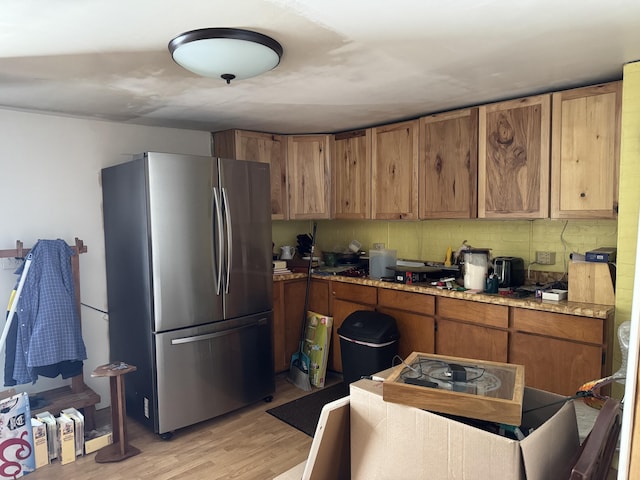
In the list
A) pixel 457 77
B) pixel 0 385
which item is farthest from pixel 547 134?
pixel 0 385

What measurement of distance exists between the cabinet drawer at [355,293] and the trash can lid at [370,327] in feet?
0.43

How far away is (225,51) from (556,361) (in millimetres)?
2454

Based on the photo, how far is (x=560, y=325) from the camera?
8.52ft

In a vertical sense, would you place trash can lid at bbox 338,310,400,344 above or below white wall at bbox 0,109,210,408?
below

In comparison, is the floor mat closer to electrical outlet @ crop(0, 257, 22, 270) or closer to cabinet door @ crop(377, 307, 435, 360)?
cabinet door @ crop(377, 307, 435, 360)

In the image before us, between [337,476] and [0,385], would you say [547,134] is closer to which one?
[337,476]

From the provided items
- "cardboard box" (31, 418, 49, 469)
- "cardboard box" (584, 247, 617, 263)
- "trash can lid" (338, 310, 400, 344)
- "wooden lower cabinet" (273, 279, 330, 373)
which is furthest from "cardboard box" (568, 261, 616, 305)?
"cardboard box" (31, 418, 49, 469)

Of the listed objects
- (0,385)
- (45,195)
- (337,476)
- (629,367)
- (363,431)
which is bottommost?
(0,385)

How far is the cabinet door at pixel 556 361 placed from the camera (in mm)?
2502

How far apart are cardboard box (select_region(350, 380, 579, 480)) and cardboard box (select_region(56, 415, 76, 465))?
2317 millimetres

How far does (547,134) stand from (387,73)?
1.13 m

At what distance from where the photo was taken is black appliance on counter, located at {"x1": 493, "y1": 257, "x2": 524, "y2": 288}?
3.08 meters

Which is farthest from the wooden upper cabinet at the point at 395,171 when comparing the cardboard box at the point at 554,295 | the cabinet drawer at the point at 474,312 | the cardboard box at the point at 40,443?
the cardboard box at the point at 40,443

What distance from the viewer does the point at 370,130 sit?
151 inches
